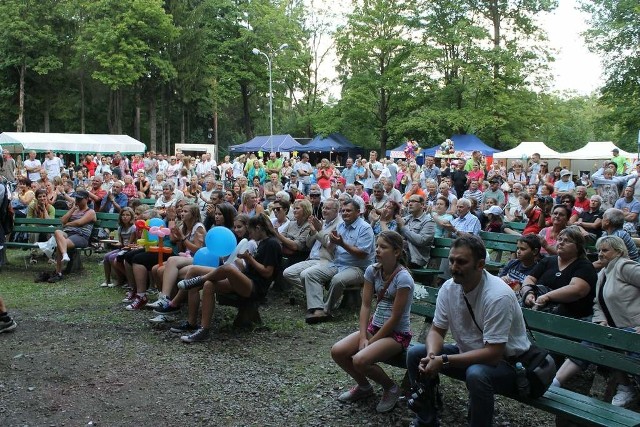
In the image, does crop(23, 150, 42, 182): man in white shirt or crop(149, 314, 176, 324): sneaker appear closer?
crop(149, 314, 176, 324): sneaker

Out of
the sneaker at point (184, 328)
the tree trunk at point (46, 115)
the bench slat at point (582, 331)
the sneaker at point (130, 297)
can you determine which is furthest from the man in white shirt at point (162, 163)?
the tree trunk at point (46, 115)

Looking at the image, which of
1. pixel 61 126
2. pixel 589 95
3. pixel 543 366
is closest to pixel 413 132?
pixel 61 126

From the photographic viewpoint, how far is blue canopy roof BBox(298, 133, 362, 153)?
1487 inches

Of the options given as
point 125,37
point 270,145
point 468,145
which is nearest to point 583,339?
point 468,145

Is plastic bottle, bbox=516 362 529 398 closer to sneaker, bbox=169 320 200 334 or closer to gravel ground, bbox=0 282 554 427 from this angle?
gravel ground, bbox=0 282 554 427

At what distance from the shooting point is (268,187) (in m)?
13.0

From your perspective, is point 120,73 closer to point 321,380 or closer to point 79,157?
point 79,157

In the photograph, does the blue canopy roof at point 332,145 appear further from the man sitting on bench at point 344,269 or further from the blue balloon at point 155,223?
the man sitting on bench at point 344,269

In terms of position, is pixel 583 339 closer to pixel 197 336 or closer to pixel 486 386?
pixel 486 386

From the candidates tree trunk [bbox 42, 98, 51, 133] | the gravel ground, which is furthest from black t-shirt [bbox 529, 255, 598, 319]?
tree trunk [bbox 42, 98, 51, 133]

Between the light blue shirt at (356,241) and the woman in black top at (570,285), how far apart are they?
229cm

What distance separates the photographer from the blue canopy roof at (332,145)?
37.8 meters

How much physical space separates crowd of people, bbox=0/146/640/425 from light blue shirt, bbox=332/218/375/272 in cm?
2

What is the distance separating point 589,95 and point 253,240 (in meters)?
83.7
